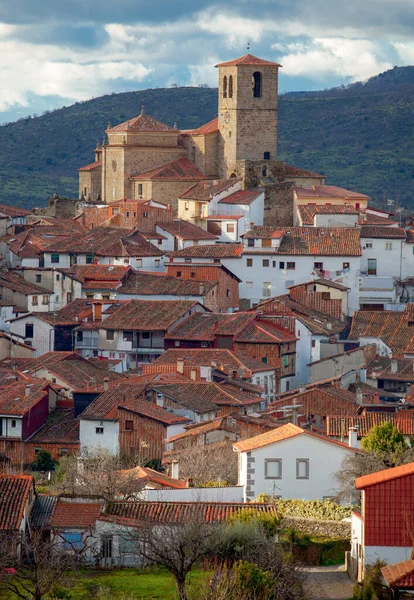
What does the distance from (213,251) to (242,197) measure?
585 cm

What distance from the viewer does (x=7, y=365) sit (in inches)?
2360

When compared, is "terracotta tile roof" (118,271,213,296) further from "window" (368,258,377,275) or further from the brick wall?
"window" (368,258,377,275)

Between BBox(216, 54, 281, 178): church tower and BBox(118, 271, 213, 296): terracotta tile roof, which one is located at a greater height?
BBox(216, 54, 281, 178): church tower

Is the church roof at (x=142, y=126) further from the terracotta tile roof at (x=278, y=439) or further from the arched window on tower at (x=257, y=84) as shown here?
the terracotta tile roof at (x=278, y=439)

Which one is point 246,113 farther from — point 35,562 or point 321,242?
point 35,562

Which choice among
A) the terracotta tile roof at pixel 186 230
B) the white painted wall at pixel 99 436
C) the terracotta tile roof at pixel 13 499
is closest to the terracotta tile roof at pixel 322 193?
the terracotta tile roof at pixel 186 230

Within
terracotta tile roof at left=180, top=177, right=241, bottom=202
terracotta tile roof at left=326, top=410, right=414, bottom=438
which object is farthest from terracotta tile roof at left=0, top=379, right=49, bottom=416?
terracotta tile roof at left=180, top=177, right=241, bottom=202

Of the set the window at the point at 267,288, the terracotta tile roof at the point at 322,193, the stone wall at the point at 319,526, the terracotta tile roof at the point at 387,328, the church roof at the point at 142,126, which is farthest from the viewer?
the church roof at the point at 142,126

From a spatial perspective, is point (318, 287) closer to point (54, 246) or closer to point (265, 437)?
point (54, 246)

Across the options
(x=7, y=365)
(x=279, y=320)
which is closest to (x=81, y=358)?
(x=7, y=365)

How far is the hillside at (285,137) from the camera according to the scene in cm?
13475

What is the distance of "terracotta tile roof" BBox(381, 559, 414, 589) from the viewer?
26.3 m

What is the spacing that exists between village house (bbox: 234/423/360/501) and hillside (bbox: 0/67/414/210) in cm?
8448

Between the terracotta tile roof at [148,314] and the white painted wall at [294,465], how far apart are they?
83.2ft
